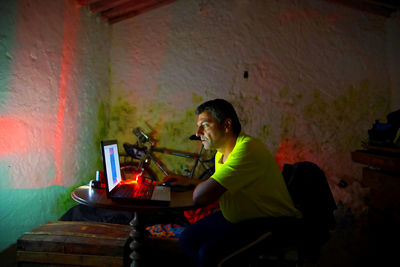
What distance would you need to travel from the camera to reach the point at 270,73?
375cm

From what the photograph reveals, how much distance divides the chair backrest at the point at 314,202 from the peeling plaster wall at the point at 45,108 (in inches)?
97.7

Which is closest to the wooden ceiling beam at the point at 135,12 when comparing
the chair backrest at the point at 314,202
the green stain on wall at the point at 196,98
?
the green stain on wall at the point at 196,98

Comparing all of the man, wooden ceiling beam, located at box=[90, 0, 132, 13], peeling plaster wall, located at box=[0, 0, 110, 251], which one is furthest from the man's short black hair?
wooden ceiling beam, located at box=[90, 0, 132, 13]

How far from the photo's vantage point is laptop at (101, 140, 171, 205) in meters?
1.38

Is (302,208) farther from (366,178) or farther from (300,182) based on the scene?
(366,178)

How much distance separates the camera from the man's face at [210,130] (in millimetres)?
1649

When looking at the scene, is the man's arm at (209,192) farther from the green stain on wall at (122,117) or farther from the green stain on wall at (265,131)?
the green stain on wall at (122,117)

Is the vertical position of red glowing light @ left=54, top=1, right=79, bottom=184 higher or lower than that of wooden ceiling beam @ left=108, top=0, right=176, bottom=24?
lower

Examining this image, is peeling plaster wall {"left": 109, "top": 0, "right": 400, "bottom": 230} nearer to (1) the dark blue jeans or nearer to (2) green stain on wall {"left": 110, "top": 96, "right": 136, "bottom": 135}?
(2) green stain on wall {"left": 110, "top": 96, "right": 136, "bottom": 135}

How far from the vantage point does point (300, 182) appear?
160cm

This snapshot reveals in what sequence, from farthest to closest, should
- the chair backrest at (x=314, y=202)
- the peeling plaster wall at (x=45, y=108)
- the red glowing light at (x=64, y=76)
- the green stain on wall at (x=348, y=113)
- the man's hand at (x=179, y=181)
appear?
the green stain on wall at (x=348, y=113) < the red glowing light at (x=64, y=76) < the peeling plaster wall at (x=45, y=108) < the man's hand at (x=179, y=181) < the chair backrest at (x=314, y=202)

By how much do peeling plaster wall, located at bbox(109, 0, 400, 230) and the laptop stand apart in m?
2.18

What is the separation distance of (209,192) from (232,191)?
160mm

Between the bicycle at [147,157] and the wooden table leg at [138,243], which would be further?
the bicycle at [147,157]
